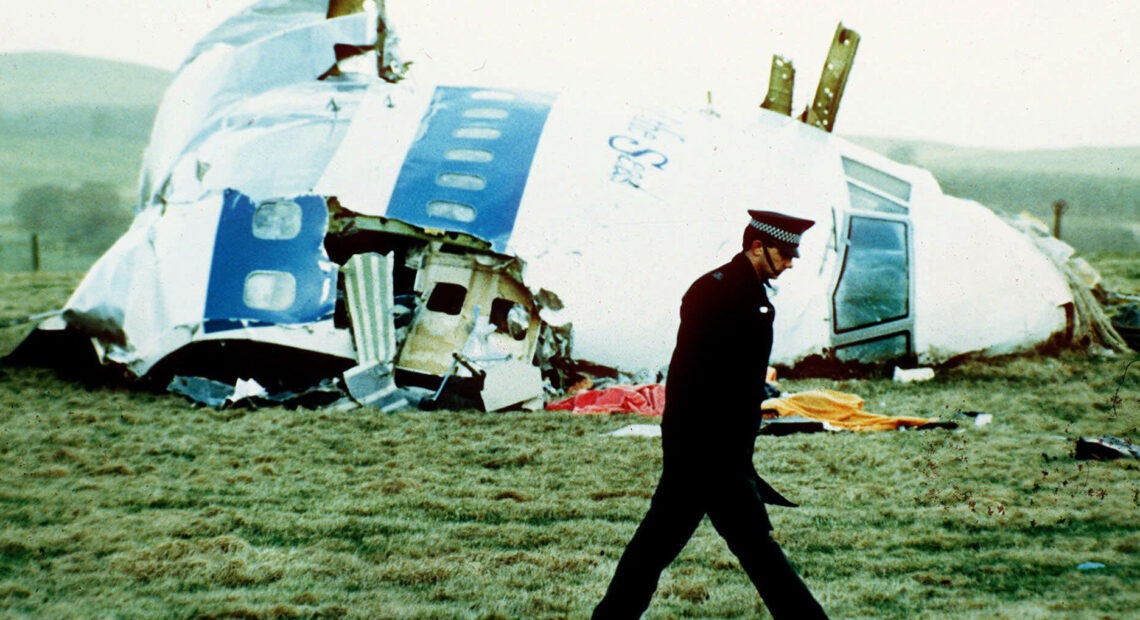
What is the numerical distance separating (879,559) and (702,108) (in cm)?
773

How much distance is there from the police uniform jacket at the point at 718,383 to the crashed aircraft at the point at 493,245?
596 centimetres

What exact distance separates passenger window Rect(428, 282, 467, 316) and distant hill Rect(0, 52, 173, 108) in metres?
84.9

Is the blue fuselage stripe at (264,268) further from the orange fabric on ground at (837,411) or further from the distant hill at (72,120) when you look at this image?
the distant hill at (72,120)

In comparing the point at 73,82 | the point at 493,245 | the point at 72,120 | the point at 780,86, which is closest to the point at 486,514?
the point at 493,245

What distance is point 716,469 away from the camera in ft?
14.0

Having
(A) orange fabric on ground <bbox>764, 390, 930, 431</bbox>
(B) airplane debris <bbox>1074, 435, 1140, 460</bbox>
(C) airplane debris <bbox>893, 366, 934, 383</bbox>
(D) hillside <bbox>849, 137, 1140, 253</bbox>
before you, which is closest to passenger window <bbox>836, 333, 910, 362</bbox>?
(C) airplane debris <bbox>893, 366, 934, 383</bbox>

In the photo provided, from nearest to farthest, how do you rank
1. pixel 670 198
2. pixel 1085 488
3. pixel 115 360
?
pixel 1085 488
pixel 115 360
pixel 670 198

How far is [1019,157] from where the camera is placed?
83875mm

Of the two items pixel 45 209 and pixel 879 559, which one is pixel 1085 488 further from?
pixel 45 209

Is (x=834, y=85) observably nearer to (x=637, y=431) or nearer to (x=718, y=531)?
(x=637, y=431)

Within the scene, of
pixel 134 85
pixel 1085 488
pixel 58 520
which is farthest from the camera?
pixel 134 85

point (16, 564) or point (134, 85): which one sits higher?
point (134, 85)

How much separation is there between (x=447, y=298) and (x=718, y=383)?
A: 6982mm

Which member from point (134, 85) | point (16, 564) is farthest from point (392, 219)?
point (134, 85)
